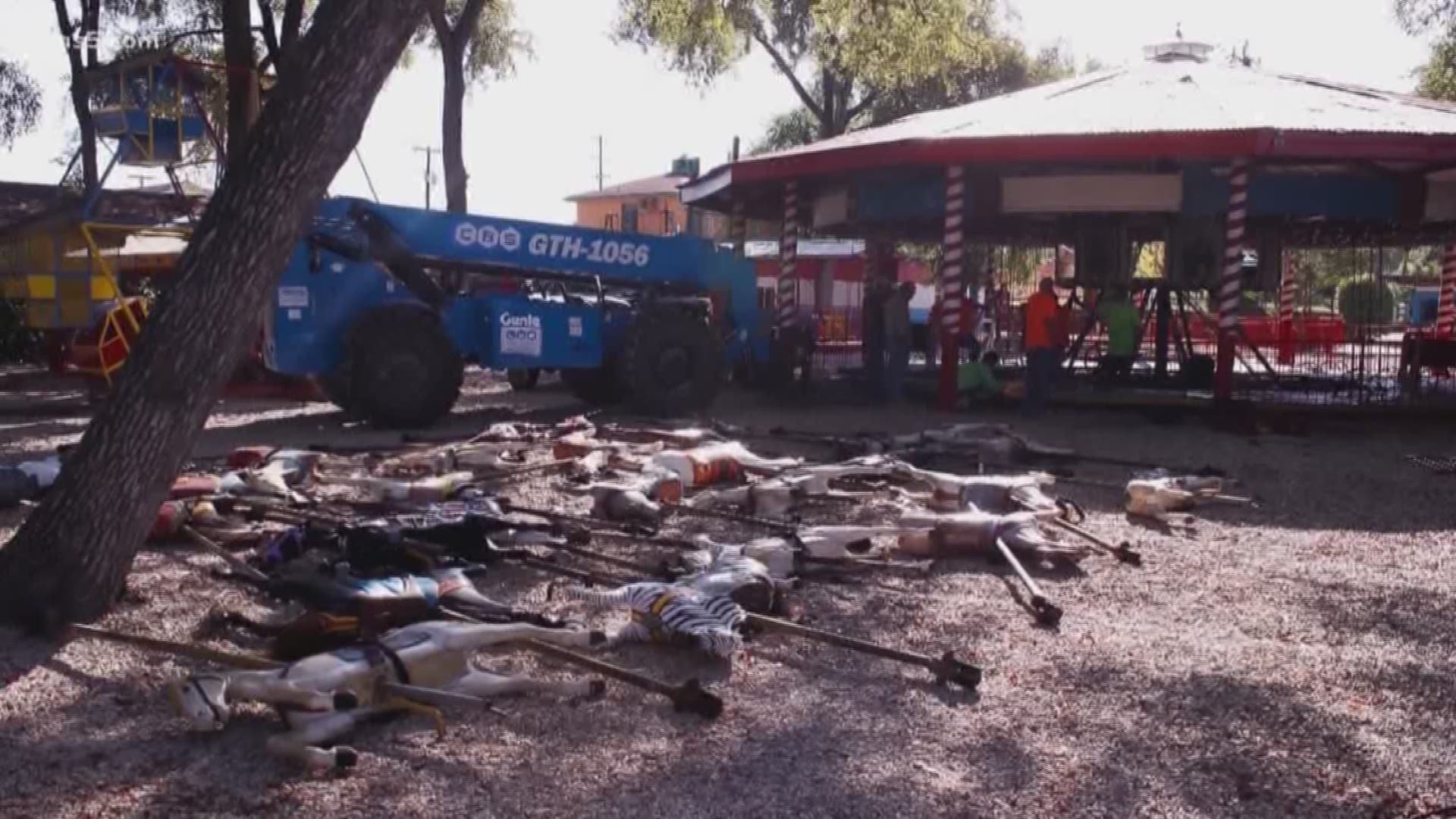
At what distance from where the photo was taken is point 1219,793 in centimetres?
466

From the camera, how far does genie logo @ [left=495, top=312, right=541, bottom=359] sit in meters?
15.7

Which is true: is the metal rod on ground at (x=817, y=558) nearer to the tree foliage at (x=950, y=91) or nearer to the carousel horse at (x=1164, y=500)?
the carousel horse at (x=1164, y=500)

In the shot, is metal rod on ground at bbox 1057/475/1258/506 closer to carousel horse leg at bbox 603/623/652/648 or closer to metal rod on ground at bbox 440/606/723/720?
carousel horse leg at bbox 603/623/652/648

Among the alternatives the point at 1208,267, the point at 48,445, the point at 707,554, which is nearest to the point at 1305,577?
the point at 707,554

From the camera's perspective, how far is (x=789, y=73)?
3275cm

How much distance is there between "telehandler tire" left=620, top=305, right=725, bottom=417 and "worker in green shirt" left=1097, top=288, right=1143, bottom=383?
6.77 m

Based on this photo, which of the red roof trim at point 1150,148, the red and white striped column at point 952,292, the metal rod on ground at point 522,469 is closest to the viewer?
the metal rod on ground at point 522,469

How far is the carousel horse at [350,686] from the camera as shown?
4.75m

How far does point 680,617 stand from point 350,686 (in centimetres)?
156

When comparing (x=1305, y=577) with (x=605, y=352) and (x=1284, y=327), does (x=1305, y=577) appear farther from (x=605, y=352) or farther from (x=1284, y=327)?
(x=1284, y=327)

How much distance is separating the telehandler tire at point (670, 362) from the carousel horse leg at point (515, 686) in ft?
35.8

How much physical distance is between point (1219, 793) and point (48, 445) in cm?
1176

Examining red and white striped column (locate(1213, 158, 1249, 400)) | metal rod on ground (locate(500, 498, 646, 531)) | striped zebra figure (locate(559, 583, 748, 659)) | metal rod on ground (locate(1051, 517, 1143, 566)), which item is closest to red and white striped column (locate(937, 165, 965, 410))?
red and white striped column (locate(1213, 158, 1249, 400))

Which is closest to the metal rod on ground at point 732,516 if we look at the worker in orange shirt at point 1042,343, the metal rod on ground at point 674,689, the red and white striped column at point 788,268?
the metal rod on ground at point 674,689
